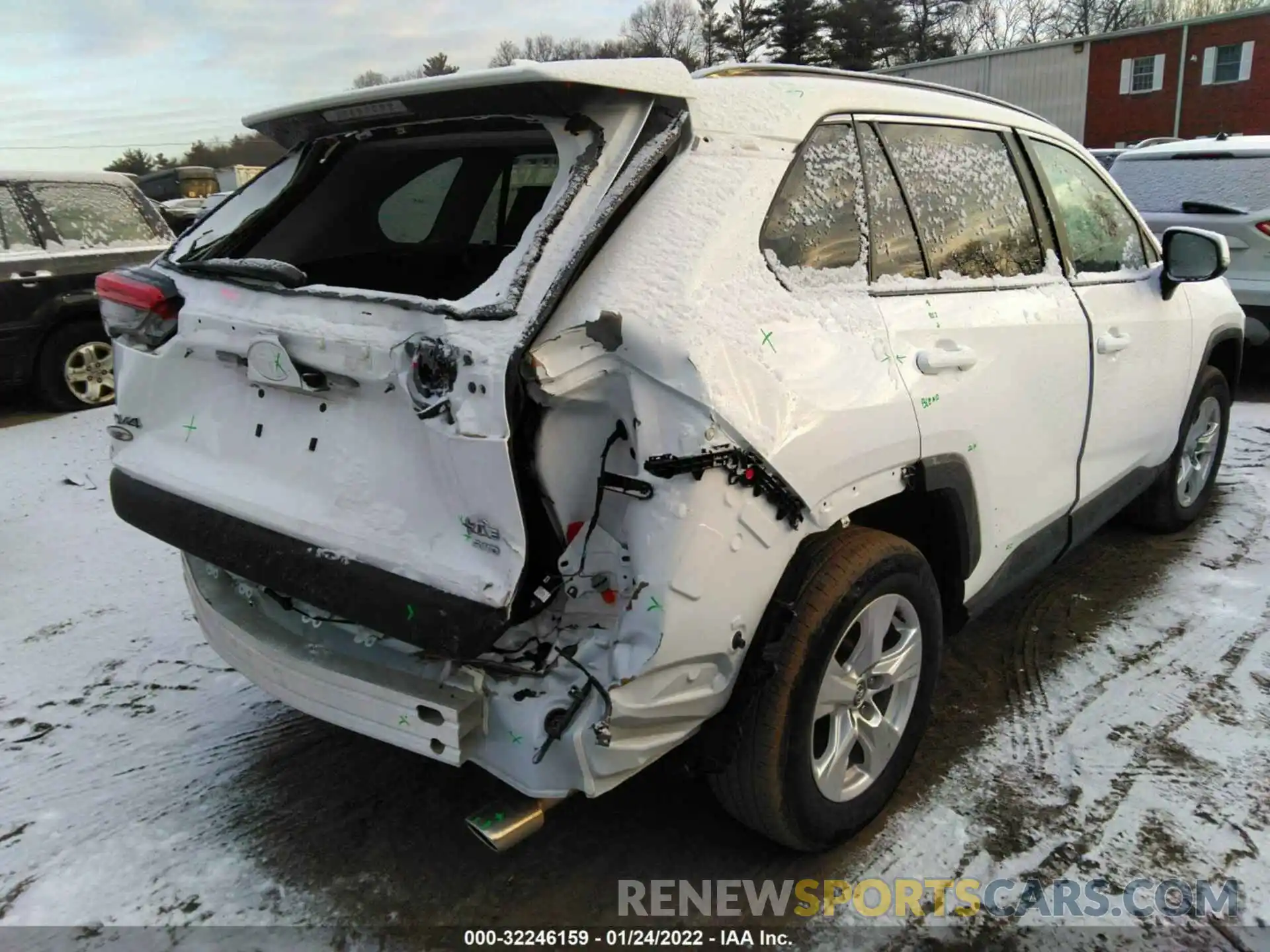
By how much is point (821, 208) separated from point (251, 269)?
1485mm

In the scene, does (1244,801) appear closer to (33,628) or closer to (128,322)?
(128,322)

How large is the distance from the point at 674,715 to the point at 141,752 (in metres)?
1.94

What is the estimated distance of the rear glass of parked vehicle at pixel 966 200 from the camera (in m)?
2.74

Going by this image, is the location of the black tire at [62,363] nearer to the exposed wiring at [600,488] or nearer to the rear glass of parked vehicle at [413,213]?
the rear glass of parked vehicle at [413,213]

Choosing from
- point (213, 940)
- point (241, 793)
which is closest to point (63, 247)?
point (241, 793)

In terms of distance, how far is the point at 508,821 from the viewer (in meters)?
2.10

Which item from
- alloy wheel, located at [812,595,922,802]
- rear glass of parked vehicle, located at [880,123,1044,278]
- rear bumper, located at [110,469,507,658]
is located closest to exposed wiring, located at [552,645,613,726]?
rear bumper, located at [110,469,507,658]

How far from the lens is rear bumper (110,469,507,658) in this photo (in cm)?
199

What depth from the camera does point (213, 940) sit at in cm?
226

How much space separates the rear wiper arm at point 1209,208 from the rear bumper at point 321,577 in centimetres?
738

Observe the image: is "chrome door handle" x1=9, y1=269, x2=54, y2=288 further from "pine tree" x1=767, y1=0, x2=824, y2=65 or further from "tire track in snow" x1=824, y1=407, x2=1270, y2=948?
"pine tree" x1=767, y1=0, x2=824, y2=65

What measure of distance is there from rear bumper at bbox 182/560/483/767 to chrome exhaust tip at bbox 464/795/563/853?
0.53ft

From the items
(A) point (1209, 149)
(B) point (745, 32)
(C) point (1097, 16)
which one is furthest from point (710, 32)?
(A) point (1209, 149)

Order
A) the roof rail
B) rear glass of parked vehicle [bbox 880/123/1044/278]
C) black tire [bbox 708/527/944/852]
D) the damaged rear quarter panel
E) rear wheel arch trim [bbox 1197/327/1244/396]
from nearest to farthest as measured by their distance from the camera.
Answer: the damaged rear quarter panel, black tire [bbox 708/527/944/852], the roof rail, rear glass of parked vehicle [bbox 880/123/1044/278], rear wheel arch trim [bbox 1197/327/1244/396]
